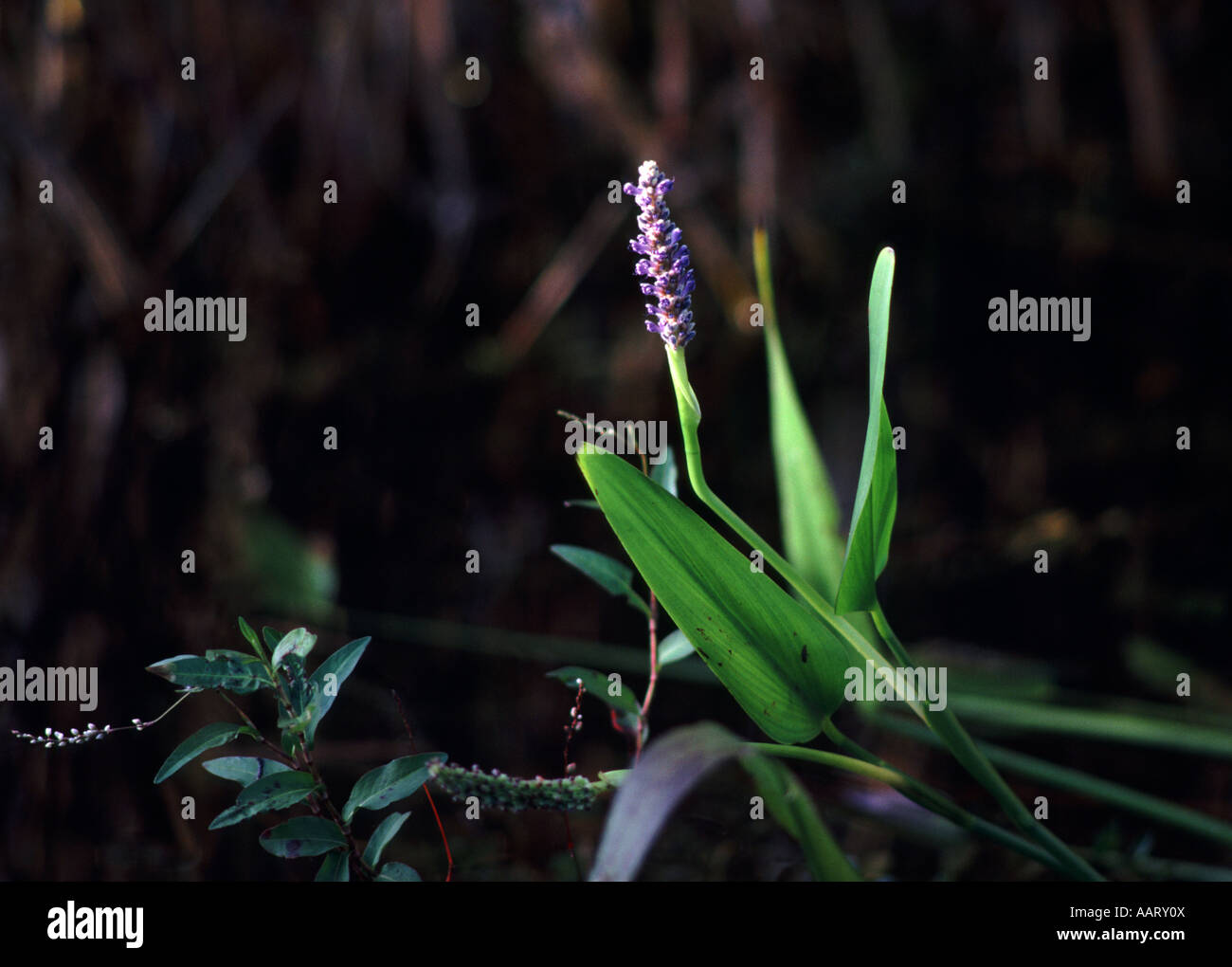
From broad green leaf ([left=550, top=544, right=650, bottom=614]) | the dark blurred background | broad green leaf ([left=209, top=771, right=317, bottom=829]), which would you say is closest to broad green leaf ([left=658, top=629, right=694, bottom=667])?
broad green leaf ([left=550, top=544, right=650, bottom=614])

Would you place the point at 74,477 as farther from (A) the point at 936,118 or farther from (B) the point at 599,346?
(A) the point at 936,118

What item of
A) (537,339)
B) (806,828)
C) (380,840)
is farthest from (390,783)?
(537,339)

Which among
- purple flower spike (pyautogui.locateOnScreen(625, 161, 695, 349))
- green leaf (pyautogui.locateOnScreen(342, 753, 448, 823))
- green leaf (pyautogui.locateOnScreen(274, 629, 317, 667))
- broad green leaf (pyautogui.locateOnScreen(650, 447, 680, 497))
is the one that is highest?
purple flower spike (pyautogui.locateOnScreen(625, 161, 695, 349))

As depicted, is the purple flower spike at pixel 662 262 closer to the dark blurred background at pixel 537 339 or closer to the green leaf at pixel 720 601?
the green leaf at pixel 720 601

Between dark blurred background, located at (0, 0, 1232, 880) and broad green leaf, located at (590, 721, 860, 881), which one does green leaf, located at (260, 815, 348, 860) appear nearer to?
broad green leaf, located at (590, 721, 860, 881)

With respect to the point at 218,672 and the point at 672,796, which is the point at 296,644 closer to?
the point at 218,672
